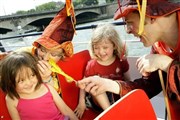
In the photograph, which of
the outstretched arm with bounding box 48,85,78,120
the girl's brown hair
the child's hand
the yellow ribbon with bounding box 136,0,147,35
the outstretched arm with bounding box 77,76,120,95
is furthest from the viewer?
the child's hand

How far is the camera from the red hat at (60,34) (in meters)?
1.58

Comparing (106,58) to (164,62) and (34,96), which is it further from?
(164,62)

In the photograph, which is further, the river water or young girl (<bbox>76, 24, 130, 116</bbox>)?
the river water

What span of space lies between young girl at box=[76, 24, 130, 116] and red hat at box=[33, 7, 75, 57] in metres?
0.18

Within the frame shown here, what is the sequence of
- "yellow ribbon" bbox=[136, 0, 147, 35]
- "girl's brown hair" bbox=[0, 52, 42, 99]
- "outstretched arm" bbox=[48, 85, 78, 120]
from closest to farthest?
"yellow ribbon" bbox=[136, 0, 147, 35] < "girl's brown hair" bbox=[0, 52, 42, 99] < "outstretched arm" bbox=[48, 85, 78, 120]

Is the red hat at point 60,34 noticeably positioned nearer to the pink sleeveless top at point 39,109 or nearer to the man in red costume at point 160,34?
the pink sleeveless top at point 39,109

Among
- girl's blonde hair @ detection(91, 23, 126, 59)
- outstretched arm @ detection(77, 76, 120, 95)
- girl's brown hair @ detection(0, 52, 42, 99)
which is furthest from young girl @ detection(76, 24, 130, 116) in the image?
outstretched arm @ detection(77, 76, 120, 95)

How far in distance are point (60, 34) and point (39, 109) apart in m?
0.44

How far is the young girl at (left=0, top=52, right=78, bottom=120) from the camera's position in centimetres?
135

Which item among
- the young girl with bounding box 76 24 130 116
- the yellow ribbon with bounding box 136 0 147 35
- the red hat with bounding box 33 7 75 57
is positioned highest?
the yellow ribbon with bounding box 136 0 147 35

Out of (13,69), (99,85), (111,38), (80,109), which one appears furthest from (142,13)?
(80,109)

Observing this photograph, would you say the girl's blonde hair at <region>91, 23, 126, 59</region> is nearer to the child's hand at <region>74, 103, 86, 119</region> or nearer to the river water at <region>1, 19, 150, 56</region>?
the river water at <region>1, 19, 150, 56</region>

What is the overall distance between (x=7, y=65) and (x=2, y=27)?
752 inches

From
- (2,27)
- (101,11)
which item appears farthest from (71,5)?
(2,27)
